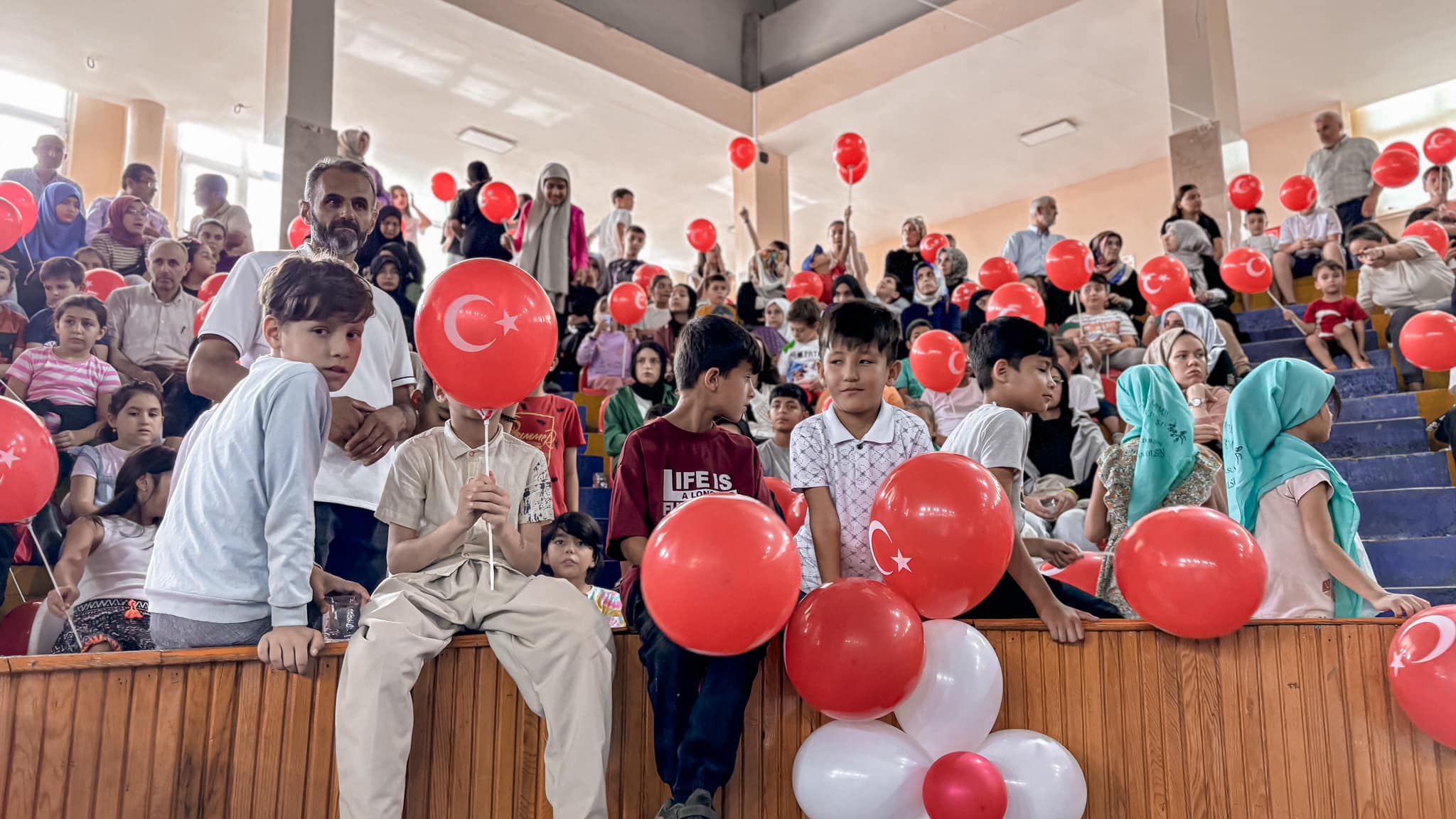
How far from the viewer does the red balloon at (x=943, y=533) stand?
6.68 ft

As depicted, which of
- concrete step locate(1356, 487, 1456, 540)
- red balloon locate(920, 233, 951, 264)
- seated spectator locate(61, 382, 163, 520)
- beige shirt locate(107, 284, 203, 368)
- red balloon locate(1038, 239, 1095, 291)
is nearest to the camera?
seated spectator locate(61, 382, 163, 520)

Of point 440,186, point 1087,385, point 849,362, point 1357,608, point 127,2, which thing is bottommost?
point 1357,608

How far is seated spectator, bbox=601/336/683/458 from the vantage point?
540 centimetres

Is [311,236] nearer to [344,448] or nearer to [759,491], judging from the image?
[344,448]

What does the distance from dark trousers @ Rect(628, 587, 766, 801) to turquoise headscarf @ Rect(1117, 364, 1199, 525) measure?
1333 mm

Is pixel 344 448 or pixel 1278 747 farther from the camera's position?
pixel 344 448

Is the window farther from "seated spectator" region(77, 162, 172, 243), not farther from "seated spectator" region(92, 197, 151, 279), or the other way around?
"seated spectator" region(92, 197, 151, 279)

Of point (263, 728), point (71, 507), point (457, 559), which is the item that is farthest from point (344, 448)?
point (71, 507)

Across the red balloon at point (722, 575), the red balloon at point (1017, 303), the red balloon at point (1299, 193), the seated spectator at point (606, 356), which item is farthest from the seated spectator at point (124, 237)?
the red balloon at point (1299, 193)

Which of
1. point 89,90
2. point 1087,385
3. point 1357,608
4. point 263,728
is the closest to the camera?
point 263,728

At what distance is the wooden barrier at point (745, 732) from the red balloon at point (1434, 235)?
5.63 m

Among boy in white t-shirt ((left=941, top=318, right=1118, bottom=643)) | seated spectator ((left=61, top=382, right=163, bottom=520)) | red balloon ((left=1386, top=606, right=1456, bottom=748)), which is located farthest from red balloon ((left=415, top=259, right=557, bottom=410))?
seated spectator ((left=61, top=382, right=163, bottom=520))

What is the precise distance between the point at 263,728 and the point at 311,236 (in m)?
1.21

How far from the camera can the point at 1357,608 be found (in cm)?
241
